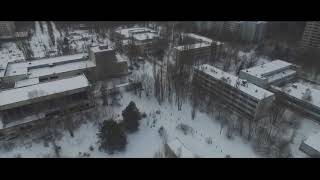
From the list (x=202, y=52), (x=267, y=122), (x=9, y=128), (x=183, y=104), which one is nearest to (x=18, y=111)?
(x=9, y=128)

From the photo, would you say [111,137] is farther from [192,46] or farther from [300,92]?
[192,46]

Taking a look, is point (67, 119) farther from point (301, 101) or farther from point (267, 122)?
point (301, 101)

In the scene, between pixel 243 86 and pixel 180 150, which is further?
pixel 243 86

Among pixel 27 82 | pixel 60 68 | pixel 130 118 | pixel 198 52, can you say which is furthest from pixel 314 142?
pixel 27 82

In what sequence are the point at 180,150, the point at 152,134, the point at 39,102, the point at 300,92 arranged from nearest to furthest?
the point at 180,150 → the point at 152,134 → the point at 39,102 → the point at 300,92

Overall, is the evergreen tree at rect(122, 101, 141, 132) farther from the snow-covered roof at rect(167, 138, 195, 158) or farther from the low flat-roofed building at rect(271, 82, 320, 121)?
the low flat-roofed building at rect(271, 82, 320, 121)

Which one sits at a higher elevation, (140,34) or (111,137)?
(140,34)

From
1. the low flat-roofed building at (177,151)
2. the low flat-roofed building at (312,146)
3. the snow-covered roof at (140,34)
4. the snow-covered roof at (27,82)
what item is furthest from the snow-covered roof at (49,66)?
the low flat-roofed building at (312,146)
